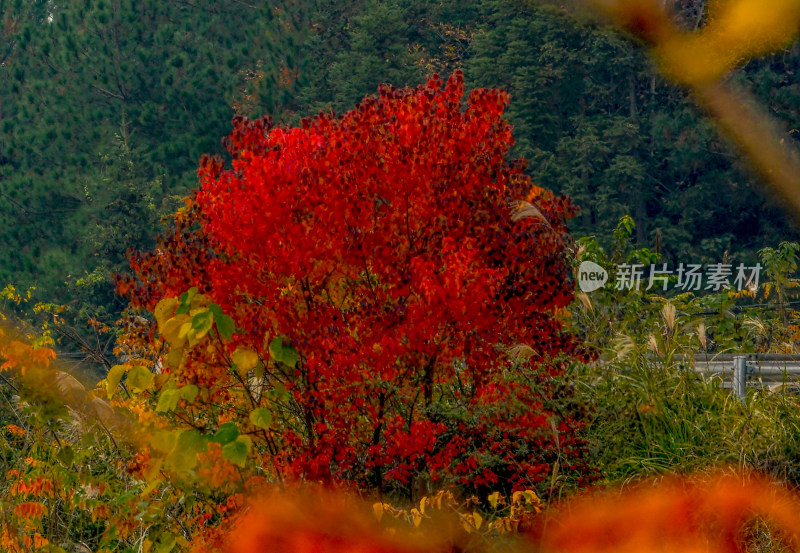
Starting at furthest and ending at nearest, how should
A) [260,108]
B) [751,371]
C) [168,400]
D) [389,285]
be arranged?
[260,108]
[751,371]
[389,285]
[168,400]

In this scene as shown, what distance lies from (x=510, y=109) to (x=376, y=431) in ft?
96.4

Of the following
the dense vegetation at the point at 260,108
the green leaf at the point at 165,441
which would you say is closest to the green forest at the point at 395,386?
the green leaf at the point at 165,441

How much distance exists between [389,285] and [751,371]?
307 centimetres

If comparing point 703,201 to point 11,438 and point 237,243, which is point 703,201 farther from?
point 237,243

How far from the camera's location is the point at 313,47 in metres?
40.5

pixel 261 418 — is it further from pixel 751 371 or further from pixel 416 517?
pixel 751 371

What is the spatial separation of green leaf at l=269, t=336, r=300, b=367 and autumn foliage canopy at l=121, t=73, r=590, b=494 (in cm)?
15

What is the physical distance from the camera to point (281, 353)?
630 cm

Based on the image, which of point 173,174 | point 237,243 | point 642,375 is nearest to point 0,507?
point 237,243

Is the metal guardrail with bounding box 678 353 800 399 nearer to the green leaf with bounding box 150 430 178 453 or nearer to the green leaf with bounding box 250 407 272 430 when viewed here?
the green leaf with bounding box 250 407 272 430

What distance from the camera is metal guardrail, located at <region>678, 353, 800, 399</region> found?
774 cm

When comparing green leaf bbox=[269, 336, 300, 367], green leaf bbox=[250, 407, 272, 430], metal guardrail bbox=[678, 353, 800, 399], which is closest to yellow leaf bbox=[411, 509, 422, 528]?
green leaf bbox=[250, 407, 272, 430]

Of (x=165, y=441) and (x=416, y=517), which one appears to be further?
(x=416, y=517)

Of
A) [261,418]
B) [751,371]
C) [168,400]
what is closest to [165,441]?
[168,400]
